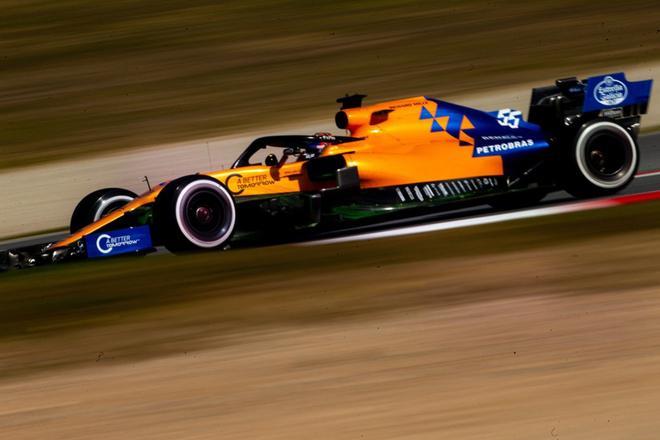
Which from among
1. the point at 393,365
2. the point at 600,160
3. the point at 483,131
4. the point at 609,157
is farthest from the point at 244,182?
the point at 393,365

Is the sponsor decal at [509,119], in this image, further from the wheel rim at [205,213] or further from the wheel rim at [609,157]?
the wheel rim at [205,213]

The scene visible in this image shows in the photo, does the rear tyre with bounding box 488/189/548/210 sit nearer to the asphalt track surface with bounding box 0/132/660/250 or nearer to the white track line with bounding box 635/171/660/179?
the asphalt track surface with bounding box 0/132/660/250

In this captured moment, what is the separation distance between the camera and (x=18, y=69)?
1928 centimetres

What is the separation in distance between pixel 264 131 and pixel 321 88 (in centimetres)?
259

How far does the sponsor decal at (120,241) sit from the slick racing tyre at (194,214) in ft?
0.82

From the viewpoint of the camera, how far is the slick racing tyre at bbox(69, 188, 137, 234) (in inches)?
411

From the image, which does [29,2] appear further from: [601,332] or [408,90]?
[601,332]

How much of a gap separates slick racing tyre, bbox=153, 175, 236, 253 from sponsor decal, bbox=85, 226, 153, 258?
0.82 ft

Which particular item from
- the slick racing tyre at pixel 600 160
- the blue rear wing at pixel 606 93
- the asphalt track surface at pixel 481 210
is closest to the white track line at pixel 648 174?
the asphalt track surface at pixel 481 210

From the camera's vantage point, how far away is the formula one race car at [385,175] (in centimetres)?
958

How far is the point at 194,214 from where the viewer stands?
9.38 m

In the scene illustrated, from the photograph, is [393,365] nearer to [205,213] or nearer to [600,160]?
[205,213]

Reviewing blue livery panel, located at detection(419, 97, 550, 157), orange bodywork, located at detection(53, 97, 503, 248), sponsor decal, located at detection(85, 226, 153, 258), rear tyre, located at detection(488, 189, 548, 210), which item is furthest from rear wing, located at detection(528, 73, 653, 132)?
sponsor decal, located at detection(85, 226, 153, 258)

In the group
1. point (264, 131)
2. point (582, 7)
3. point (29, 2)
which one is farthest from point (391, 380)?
point (29, 2)
